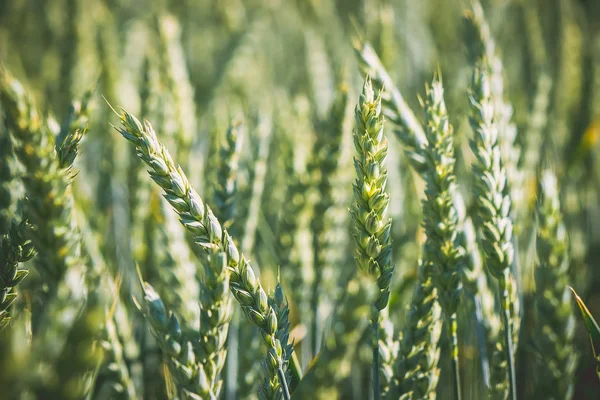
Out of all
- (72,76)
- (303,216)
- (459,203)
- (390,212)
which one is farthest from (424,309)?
(72,76)

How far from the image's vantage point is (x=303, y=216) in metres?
0.80

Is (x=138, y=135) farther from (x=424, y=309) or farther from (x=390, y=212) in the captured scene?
(x=390, y=212)

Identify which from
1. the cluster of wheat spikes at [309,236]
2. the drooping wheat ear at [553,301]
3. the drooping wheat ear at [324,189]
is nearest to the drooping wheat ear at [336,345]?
the cluster of wheat spikes at [309,236]

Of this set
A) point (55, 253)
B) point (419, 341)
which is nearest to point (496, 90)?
point (419, 341)

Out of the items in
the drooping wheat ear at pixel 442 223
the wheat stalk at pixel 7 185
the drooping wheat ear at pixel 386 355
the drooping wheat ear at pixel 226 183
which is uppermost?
the wheat stalk at pixel 7 185

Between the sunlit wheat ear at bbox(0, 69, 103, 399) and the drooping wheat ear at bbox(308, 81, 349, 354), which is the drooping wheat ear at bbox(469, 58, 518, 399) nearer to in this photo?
the drooping wheat ear at bbox(308, 81, 349, 354)

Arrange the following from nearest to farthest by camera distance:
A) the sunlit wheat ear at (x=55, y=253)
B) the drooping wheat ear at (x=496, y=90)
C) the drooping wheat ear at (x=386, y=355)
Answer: the sunlit wheat ear at (x=55, y=253) → the drooping wheat ear at (x=386, y=355) → the drooping wheat ear at (x=496, y=90)

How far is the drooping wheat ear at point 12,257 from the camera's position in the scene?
480 millimetres

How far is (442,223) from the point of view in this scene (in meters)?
0.52

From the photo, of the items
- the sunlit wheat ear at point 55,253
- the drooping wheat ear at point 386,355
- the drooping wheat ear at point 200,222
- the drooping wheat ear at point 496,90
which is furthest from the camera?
the drooping wheat ear at point 496,90

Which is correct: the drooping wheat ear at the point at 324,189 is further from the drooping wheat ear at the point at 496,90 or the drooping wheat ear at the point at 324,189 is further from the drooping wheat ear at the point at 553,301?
the drooping wheat ear at the point at 553,301

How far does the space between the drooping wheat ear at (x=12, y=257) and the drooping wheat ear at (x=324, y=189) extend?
42 cm

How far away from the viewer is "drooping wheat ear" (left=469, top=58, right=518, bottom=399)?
1.74 feet

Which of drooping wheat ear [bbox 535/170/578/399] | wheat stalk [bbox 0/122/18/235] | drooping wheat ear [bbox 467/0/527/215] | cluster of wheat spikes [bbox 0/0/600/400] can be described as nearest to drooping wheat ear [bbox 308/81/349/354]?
cluster of wheat spikes [bbox 0/0/600/400]
